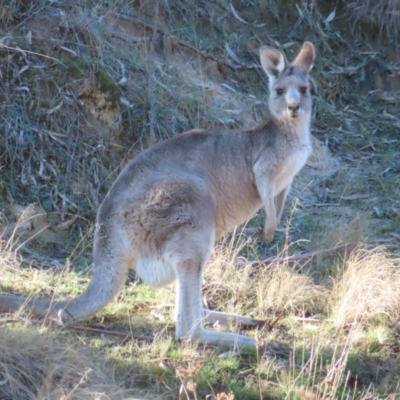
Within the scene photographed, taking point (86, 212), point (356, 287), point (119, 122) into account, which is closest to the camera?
point (356, 287)

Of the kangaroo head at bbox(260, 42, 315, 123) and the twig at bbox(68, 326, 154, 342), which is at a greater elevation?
the kangaroo head at bbox(260, 42, 315, 123)

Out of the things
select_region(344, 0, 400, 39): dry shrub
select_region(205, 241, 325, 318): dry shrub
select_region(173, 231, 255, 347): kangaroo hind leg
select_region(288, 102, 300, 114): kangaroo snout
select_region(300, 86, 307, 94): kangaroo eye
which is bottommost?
select_region(205, 241, 325, 318): dry shrub

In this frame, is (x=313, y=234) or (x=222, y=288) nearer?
(x=222, y=288)

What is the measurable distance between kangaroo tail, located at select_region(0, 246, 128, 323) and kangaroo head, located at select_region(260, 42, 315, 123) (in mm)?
1668

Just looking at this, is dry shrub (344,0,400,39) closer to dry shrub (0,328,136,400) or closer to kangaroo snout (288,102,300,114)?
kangaroo snout (288,102,300,114)

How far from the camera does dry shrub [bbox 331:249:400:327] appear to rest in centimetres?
554

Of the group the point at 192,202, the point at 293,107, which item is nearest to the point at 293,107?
the point at 293,107

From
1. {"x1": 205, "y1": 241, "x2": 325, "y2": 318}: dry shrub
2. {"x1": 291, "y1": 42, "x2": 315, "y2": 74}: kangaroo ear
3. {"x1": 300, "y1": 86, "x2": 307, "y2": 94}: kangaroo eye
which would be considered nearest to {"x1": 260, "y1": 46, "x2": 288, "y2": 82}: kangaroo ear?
{"x1": 291, "y1": 42, "x2": 315, "y2": 74}: kangaroo ear

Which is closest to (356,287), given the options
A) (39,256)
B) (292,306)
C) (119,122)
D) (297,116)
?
(292,306)

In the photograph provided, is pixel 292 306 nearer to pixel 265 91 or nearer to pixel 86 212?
pixel 86 212

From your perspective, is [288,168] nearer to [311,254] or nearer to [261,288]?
[261,288]

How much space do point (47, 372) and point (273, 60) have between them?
3008 millimetres

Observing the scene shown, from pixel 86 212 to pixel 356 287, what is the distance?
265 centimetres

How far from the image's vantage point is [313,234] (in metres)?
7.66
